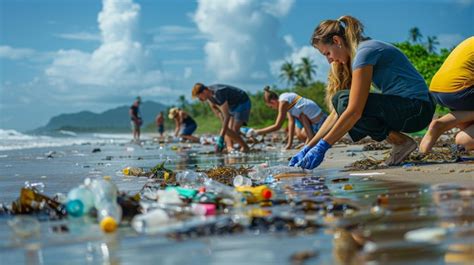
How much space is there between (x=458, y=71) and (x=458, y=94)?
0.87 ft

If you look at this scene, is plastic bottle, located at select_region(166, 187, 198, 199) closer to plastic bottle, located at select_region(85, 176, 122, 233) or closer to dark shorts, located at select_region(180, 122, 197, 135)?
plastic bottle, located at select_region(85, 176, 122, 233)

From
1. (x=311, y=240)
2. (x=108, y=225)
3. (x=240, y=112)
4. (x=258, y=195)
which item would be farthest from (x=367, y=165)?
(x=240, y=112)

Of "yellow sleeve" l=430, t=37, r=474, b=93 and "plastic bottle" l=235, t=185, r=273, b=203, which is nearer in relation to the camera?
"plastic bottle" l=235, t=185, r=273, b=203

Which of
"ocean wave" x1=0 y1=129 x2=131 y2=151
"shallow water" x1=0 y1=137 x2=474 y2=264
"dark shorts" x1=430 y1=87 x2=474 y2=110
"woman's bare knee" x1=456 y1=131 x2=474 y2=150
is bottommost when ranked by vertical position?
"shallow water" x1=0 y1=137 x2=474 y2=264

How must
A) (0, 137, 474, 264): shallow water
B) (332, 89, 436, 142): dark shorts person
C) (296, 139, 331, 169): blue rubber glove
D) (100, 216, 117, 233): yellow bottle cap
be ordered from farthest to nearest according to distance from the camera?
(332, 89, 436, 142): dark shorts person
(296, 139, 331, 169): blue rubber glove
(100, 216, 117, 233): yellow bottle cap
(0, 137, 474, 264): shallow water

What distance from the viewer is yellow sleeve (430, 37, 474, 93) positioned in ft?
23.7

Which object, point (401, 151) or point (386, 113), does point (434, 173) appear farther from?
point (401, 151)

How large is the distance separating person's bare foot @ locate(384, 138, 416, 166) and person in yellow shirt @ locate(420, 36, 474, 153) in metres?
0.35

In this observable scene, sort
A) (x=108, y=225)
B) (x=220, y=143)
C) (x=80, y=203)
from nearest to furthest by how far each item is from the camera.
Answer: (x=108, y=225), (x=80, y=203), (x=220, y=143)

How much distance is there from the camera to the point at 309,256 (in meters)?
2.87

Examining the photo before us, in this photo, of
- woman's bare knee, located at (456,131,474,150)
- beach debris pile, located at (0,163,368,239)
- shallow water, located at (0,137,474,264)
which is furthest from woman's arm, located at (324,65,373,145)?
shallow water, located at (0,137,474,264)

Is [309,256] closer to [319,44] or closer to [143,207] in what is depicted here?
[143,207]

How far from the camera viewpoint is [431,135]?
7.52 meters

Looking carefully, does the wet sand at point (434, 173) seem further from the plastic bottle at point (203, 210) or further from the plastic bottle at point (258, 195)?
the plastic bottle at point (203, 210)
